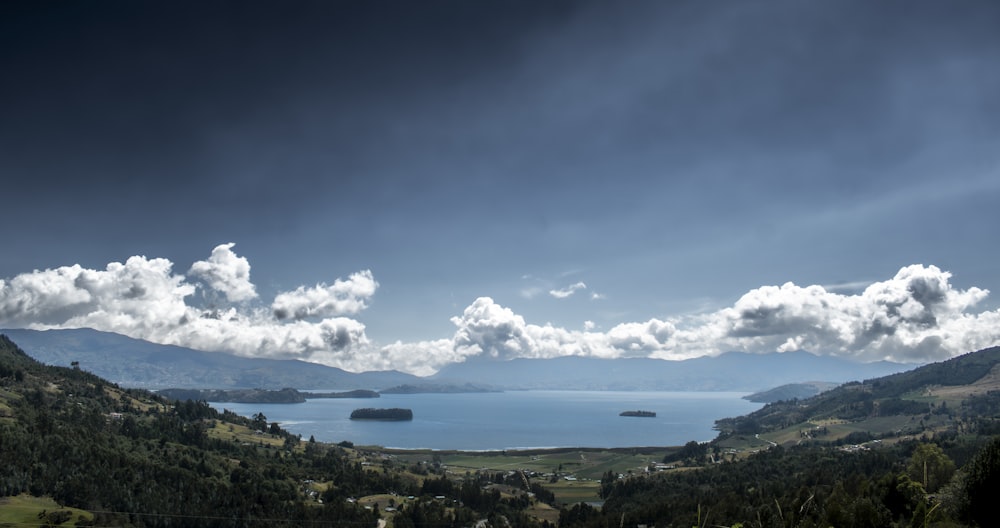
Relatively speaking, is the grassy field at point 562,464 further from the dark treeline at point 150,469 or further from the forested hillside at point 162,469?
the dark treeline at point 150,469

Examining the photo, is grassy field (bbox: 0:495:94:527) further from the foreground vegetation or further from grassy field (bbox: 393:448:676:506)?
grassy field (bbox: 393:448:676:506)

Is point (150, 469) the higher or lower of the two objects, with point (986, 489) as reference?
lower

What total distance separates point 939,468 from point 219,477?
124m

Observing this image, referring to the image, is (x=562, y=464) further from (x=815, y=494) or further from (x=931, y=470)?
(x=815, y=494)

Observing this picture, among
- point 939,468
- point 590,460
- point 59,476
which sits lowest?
point 590,460

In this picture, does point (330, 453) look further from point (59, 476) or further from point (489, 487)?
point (59, 476)

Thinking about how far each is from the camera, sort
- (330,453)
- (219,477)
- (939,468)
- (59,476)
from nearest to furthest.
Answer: (939,468)
(59,476)
(219,477)
(330,453)

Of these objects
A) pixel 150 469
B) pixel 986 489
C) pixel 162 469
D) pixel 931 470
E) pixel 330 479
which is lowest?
pixel 330 479

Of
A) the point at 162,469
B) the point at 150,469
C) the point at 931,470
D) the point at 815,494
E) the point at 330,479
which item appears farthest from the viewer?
the point at 330,479

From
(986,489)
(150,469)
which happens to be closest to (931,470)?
(986,489)

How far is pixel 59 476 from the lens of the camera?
9931 cm

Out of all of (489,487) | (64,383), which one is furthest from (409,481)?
(64,383)

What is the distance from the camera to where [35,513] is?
8381 centimetres

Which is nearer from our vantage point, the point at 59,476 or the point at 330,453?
the point at 59,476
